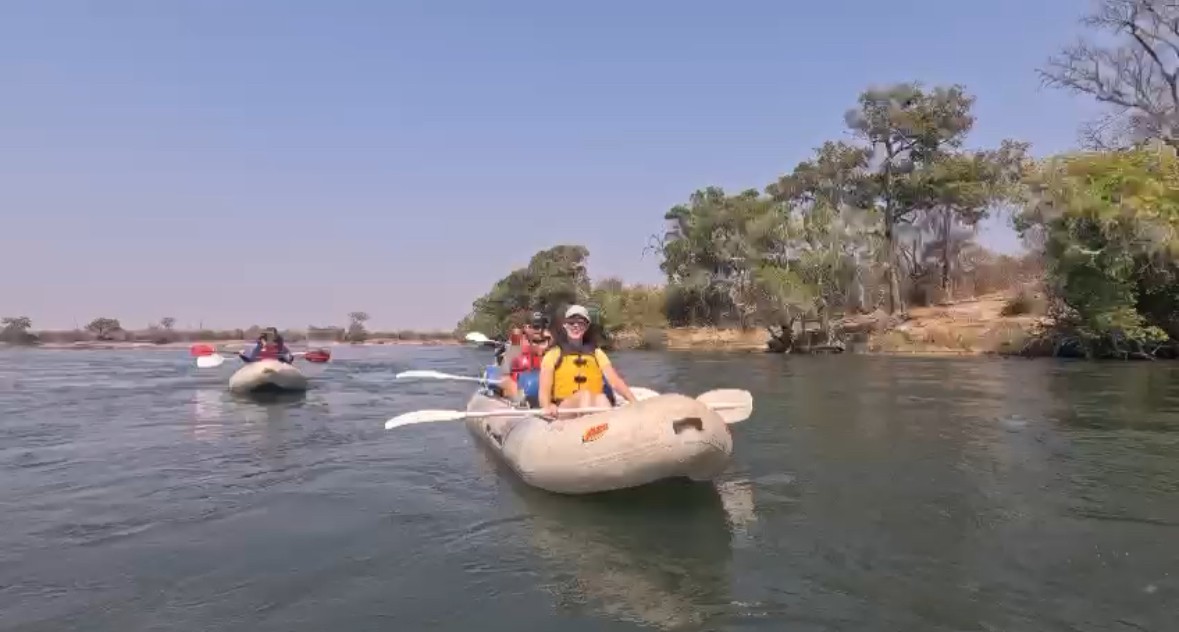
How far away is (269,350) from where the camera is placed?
16984 mm

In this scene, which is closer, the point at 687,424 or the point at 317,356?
the point at 687,424

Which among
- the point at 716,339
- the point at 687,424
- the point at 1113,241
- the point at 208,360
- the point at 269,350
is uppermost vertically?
the point at 1113,241

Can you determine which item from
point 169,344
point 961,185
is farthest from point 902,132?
point 169,344

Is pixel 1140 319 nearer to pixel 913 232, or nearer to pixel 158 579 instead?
pixel 913 232

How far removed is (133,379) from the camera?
2145 centimetres

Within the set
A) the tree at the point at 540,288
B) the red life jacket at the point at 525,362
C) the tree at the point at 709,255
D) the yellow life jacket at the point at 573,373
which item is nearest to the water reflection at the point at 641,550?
the yellow life jacket at the point at 573,373

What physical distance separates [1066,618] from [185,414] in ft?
43.0

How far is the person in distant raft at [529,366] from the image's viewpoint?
32.0 ft

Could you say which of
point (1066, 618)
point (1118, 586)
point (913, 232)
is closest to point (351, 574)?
point (1066, 618)

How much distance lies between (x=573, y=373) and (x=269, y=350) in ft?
37.8

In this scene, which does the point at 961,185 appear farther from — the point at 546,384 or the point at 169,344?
the point at 169,344

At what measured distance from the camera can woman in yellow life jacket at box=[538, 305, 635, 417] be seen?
23.9ft

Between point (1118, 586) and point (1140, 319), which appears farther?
point (1140, 319)

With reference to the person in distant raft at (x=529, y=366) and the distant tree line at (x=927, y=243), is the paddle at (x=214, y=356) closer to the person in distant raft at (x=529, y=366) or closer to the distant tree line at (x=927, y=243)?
the person in distant raft at (x=529, y=366)
